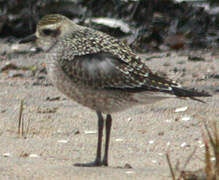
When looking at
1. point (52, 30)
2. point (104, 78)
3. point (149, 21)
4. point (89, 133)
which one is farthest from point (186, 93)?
point (149, 21)

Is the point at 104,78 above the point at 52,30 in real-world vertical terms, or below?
below

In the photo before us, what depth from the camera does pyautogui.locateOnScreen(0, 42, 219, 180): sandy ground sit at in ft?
15.9

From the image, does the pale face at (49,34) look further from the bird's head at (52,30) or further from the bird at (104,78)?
the bird at (104,78)

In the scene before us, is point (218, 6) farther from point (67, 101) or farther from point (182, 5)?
point (67, 101)

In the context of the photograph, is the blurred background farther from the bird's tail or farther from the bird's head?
the bird's tail

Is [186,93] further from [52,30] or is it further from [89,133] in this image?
[89,133]

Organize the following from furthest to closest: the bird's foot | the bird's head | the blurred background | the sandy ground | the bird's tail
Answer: the blurred background → the bird's head → the bird's tail → the bird's foot → the sandy ground

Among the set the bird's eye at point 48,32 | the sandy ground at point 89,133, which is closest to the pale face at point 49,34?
the bird's eye at point 48,32

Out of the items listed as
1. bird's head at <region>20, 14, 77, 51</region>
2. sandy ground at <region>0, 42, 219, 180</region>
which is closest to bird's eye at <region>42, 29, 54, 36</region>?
bird's head at <region>20, 14, 77, 51</region>

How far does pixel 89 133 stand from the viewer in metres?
6.34

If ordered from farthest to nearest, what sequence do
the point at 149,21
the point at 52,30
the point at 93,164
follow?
1. the point at 149,21
2. the point at 52,30
3. the point at 93,164

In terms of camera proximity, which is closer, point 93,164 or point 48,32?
point 93,164

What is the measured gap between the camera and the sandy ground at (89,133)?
190 inches

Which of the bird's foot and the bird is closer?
the bird's foot
